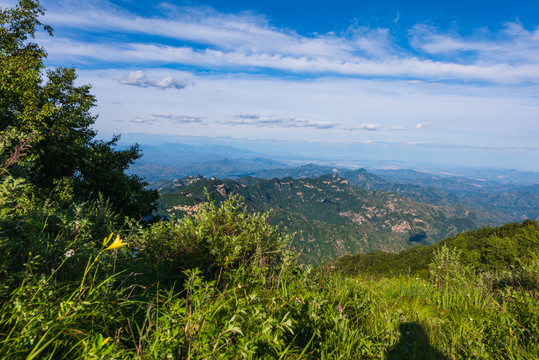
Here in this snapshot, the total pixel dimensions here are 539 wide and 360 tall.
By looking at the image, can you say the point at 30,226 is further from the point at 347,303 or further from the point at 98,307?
the point at 347,303

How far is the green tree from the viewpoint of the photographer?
43.1 feet

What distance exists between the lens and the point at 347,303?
9.89 feet

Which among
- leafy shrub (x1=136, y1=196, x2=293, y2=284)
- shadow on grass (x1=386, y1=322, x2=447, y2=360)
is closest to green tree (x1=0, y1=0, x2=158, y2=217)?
leafy shrub (x1=136, y1=196, x2=293, y2=284)

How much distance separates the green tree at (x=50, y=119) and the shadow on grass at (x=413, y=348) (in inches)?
606

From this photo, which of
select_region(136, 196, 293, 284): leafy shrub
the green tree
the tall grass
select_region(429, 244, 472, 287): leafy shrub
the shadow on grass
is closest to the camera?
the tall grass

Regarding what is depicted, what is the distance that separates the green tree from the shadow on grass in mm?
15390

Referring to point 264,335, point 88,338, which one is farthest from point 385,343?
point 88,338

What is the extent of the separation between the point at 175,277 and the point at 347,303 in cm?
234

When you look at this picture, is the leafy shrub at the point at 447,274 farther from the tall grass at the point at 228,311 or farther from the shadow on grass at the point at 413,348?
the shadow on grass at the point at 413,348

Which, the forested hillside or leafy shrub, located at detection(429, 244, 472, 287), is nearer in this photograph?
the forested hillside

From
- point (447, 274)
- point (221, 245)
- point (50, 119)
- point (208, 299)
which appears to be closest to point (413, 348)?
point (208, 299)

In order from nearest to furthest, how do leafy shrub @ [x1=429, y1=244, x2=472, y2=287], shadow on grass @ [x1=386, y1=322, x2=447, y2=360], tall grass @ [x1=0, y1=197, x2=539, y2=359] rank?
tall grass @ [x1=0, y1=197, x2=539, y2=359]
shadow on grass @ [x1=386, y1=322, x2=447, y2=360]
leafy shrub @ [x1=429, y1=244, x2=472, y2=287]

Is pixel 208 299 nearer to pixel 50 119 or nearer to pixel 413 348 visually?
pixel 413 348

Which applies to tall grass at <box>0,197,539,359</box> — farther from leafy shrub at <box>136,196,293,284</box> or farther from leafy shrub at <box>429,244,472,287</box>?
leafy shrub at <box>429,244,472,287</box>
